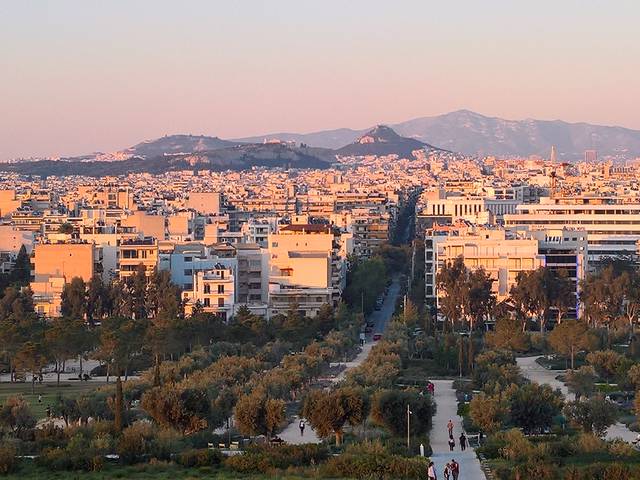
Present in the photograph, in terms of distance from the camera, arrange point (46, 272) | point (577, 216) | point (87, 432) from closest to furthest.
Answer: point (87, 432), point (46, 272), point (577, 216)

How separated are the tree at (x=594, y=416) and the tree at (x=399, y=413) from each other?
3.49 metres

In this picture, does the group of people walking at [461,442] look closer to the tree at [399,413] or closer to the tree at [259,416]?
the tree at [399,413]

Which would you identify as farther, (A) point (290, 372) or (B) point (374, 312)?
(B) point (374, 312)

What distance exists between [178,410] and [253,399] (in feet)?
5.68

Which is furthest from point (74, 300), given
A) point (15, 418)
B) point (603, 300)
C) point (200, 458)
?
point (200, 458)

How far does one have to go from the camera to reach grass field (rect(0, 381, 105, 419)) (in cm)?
4550

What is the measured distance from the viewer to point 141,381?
1786 inches

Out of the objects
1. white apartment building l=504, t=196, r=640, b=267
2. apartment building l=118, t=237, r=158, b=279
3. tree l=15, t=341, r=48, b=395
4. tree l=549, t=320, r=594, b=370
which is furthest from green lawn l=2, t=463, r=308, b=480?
white apartment building l=504, t=196, r=640, b=267

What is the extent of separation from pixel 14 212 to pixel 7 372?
5769cm

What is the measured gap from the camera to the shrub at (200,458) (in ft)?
105

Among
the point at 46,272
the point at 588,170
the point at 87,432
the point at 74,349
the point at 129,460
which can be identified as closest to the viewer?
the point at 129,460

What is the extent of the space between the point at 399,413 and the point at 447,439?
1.32m

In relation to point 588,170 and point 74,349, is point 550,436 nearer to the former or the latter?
point 74,349

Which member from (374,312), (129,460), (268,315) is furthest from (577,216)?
(129,460)
